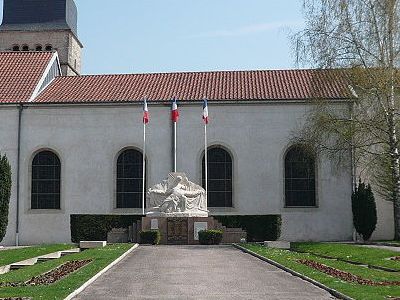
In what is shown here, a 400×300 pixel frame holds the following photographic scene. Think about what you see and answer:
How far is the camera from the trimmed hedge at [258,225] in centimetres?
3212

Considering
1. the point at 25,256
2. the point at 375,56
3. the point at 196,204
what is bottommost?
the point at 25,256

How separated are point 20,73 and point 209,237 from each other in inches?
751

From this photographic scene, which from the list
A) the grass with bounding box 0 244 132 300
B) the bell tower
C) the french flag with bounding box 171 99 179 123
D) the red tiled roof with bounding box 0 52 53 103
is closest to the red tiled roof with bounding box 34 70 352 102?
the red tiled roof with bounding box 0 52 53 103

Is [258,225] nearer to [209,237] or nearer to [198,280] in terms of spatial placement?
[209,237]

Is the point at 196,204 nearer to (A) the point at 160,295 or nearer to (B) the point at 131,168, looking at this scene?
(B) the point at 131,168

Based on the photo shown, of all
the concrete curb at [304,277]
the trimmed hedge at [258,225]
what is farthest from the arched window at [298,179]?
the concrete curb at [304,277]

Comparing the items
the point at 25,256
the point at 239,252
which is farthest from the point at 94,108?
the point at 239,252

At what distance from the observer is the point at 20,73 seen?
4103 cm

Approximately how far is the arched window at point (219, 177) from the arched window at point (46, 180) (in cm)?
868

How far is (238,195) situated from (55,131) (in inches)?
450

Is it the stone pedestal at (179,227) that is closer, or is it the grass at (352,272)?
the grass at (352,272)

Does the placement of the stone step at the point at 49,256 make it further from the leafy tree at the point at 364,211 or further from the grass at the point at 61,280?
the leafy tree at the point at 364,211

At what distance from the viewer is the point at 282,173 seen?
36688 millimetres

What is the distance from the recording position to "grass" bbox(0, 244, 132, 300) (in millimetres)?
13262
